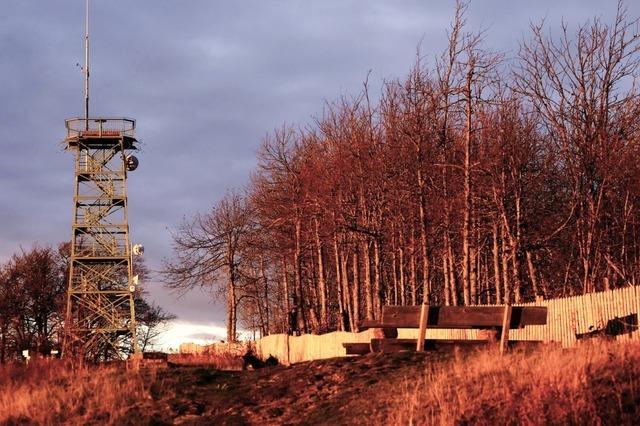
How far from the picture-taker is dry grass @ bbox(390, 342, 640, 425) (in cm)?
1212

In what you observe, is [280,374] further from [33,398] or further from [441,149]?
[441,149]

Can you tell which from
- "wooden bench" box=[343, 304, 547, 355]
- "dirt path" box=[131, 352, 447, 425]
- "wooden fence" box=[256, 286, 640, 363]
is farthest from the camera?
"wooden fence" box=[256, 286, 640, 363]

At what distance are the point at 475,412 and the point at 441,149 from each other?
831 inches

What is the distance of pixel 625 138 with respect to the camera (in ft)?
96.7

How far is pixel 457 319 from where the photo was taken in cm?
1784

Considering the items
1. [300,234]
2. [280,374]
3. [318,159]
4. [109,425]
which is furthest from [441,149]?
[109,425]

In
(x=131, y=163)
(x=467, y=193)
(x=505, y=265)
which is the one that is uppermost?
(x=131, y=163)

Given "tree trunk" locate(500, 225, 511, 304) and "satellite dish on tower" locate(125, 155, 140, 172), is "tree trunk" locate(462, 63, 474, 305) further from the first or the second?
"satellite dish on tower" locate(125, 155, 140, 172)

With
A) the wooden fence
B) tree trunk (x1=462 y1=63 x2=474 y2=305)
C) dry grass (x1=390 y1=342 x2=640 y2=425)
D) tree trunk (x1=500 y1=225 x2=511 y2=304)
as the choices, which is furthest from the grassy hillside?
tree trunk (x1=500 y1=225 x2=511 y2=304)

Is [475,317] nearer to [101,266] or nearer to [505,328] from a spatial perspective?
[505,328]

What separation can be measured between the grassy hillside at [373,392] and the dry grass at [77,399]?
0.03m

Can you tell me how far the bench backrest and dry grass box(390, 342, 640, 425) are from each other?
8.81ft

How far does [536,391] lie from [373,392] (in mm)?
3228

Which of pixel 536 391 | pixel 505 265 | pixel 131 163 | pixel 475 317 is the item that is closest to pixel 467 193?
pixel 505 265
